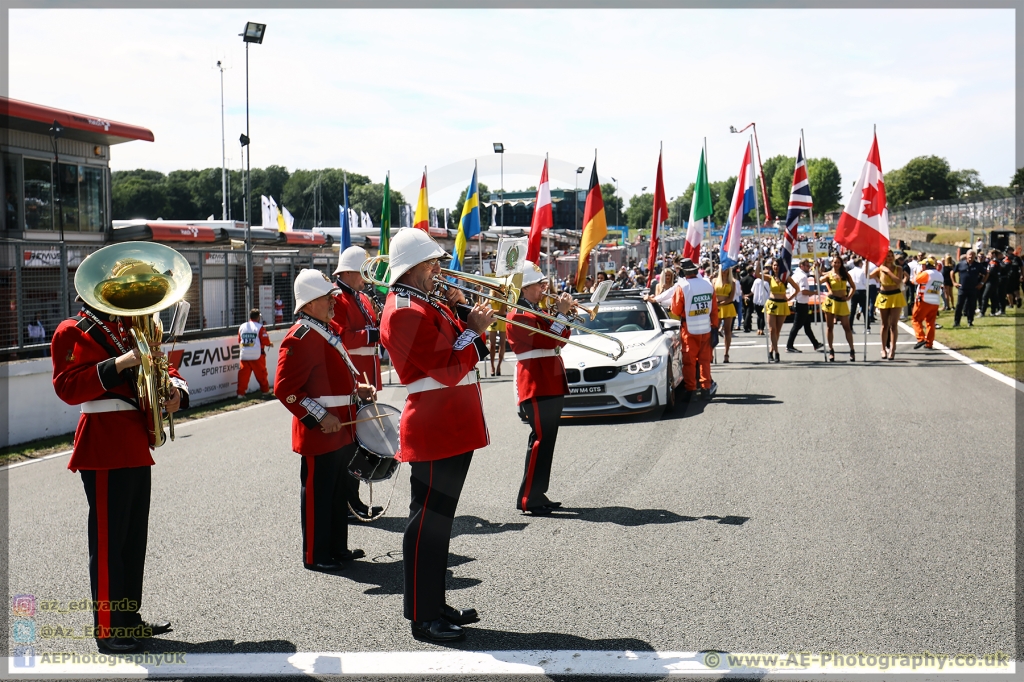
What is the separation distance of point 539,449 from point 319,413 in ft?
6.66

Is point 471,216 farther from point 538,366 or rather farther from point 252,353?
point 538,366

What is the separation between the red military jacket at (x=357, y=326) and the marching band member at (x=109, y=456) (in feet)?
10.3

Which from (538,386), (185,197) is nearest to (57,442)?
(538,386)

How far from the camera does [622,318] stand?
1304cm

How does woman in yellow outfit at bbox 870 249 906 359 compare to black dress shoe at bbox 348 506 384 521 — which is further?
woman in yellow outfit at bbox 870 249 906 359

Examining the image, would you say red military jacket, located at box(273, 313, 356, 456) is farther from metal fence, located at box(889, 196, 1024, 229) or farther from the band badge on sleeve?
metal fence, located at box(889, 196, 1024, 229)

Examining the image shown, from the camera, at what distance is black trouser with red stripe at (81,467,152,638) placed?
4652 mm

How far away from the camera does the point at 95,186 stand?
23.6m

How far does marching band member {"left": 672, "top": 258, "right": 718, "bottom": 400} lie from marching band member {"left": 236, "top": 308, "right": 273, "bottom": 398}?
8.00m

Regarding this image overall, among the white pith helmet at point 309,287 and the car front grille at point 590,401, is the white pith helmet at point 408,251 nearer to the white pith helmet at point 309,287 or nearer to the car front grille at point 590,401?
the white pith helmet at point 309,287

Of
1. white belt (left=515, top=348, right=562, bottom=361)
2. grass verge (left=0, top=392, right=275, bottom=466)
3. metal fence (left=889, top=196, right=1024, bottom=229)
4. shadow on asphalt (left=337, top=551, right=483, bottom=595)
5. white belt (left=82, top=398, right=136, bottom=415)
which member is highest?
metal fence (left=889, top=196, right=1024, bottom=229)

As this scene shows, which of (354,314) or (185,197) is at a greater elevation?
(185,197)

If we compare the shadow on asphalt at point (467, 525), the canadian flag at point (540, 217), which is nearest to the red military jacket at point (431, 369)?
the shadow on asphalt at point (467, 525)

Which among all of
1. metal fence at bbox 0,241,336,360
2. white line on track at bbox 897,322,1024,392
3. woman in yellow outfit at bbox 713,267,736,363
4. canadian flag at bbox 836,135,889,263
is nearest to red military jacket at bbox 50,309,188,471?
metal fence at bbox 0,241,336,360
